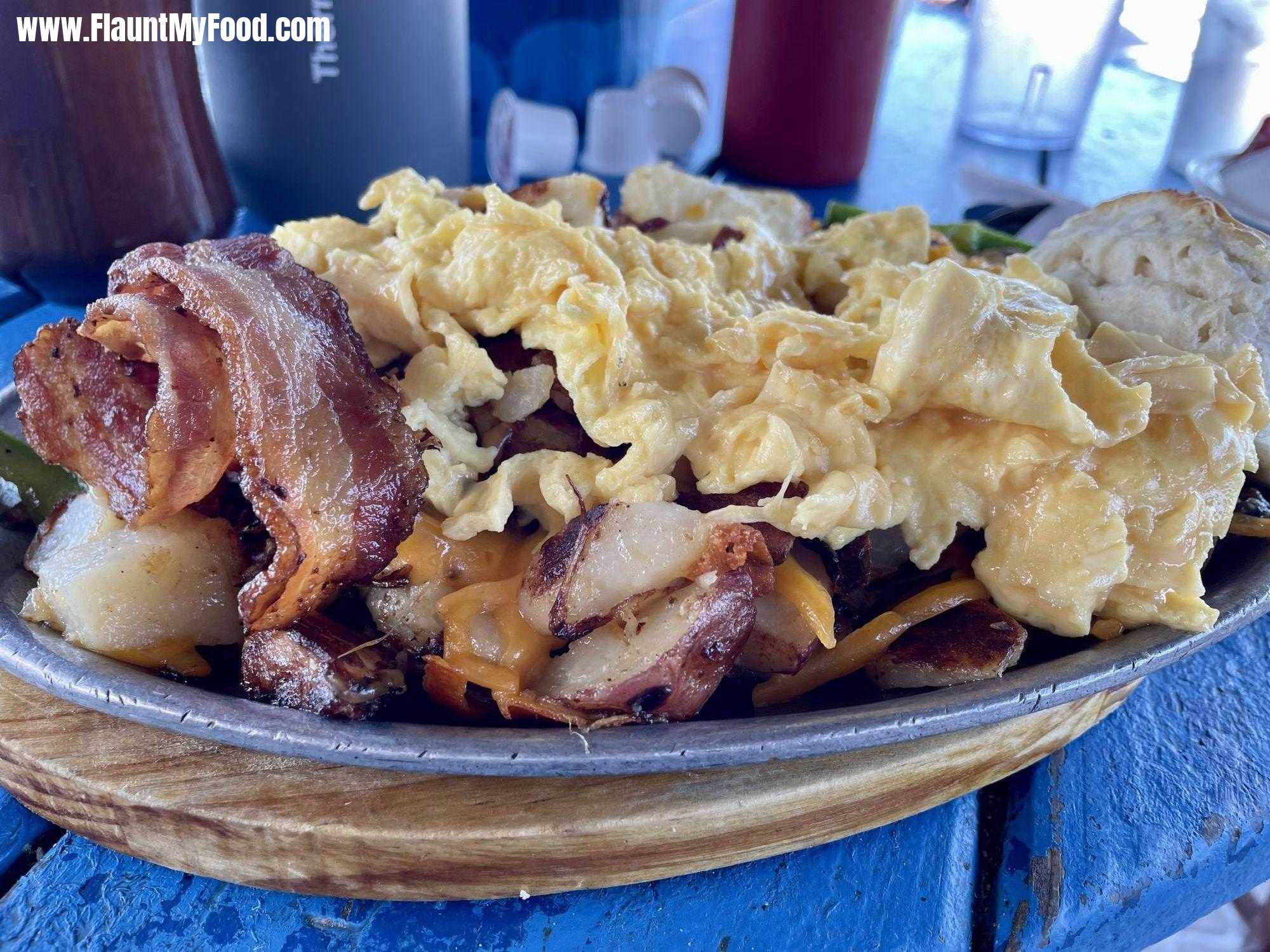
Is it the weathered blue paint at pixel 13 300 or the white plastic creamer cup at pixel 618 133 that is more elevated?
the white plastic creamer cup at pixel 618 133

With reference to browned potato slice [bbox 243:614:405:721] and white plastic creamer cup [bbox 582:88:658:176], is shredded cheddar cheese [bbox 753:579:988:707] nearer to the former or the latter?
browned potato slice [bbox 243:614:405:721]

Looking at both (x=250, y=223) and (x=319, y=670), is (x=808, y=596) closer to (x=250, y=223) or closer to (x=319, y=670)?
(x=319, y=670)

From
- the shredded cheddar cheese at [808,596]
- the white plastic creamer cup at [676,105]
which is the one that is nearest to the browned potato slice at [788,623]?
the shredded cheddar cheese at [808,596]

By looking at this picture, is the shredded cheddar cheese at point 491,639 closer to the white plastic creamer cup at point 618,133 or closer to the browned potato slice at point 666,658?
the browned potato slice at point 666,658

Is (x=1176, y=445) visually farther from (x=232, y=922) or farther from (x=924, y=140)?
(x=924, y=140)

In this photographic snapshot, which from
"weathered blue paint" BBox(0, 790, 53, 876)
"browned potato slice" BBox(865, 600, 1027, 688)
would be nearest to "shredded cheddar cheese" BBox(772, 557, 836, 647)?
A: "browned potato slice" BBox(865, 600, 1027, 688)

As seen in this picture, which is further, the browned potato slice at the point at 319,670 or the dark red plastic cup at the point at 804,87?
the dark red plastic cup at the point at 804,87
